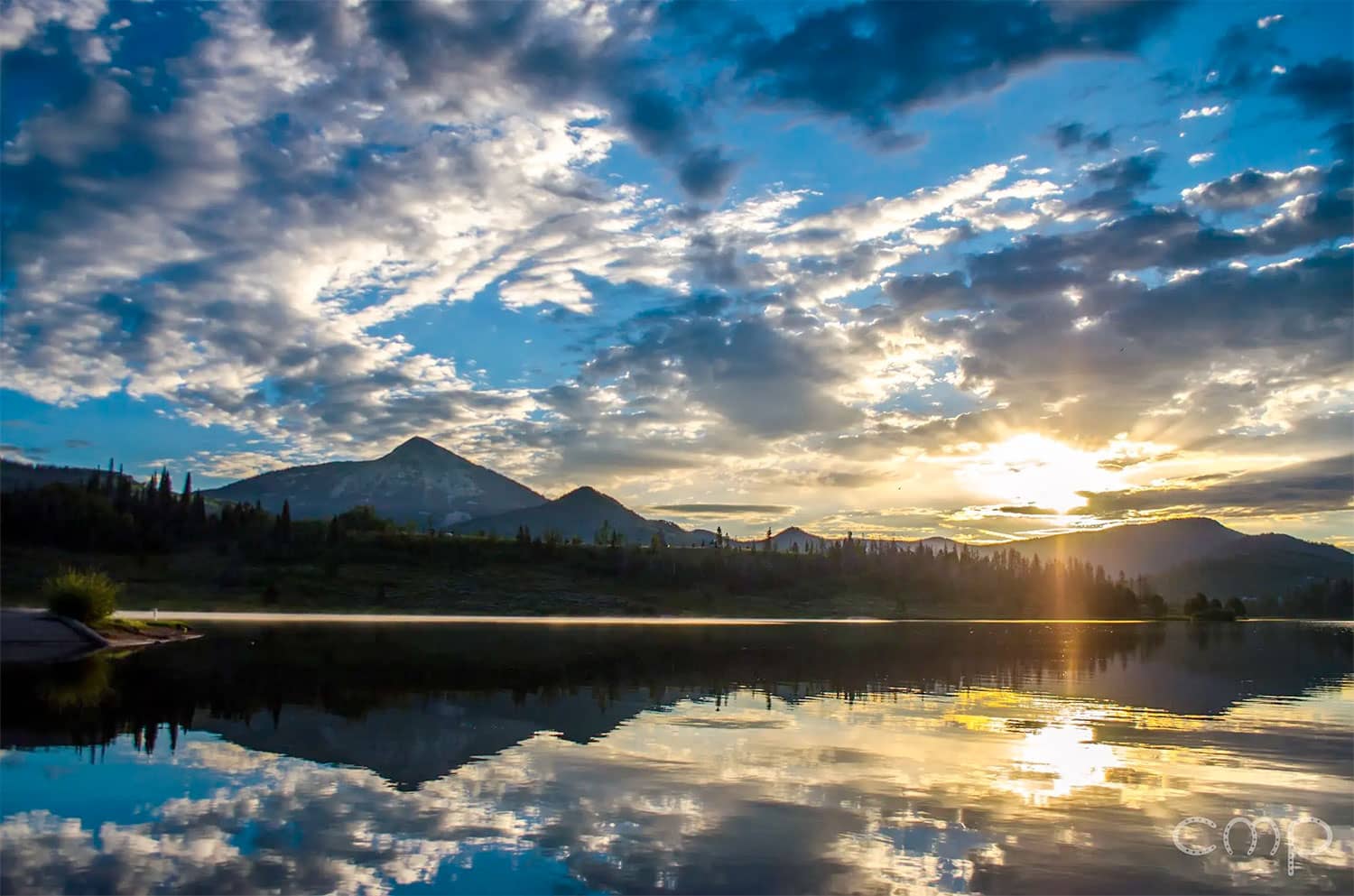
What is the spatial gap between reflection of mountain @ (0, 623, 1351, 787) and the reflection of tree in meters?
0.15

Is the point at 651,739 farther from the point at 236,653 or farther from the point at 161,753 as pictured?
the point at 236,653

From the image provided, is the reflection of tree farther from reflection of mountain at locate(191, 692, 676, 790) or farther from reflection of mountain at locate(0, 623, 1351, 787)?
reflection of mountain at locate(191, 692, 676, 790)

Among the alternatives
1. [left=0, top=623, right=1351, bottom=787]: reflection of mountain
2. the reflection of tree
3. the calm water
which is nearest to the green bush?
[left=0, top=623, right=1351, bottom=787]: reflection of mountain

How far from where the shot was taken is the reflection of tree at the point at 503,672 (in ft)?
114

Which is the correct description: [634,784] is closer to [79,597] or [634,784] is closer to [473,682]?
[473,682]

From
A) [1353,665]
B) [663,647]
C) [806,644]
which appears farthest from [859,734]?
[1353,665]

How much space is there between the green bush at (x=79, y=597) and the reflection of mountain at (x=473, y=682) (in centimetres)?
592

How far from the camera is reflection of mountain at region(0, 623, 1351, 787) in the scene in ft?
97.4

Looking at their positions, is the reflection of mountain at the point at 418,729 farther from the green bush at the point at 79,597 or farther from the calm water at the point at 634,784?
the green bush at the point at 79,597

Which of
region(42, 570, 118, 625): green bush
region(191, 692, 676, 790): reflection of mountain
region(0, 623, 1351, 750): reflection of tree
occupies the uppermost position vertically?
region(42, 570, 118, 625): green bush

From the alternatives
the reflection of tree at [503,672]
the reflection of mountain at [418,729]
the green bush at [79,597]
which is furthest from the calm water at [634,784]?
the green bush at [79,597]

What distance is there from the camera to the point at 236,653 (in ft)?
194

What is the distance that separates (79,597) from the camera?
210ft

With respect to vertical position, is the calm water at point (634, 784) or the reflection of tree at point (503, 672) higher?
the calm water at point (634, 784)
